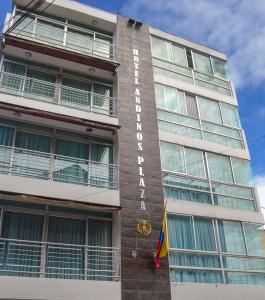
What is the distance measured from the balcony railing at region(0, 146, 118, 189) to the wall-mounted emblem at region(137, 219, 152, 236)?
1521 mm

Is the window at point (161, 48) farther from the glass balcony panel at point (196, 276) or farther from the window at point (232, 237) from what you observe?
the glass balcony panel at point (196, 276)

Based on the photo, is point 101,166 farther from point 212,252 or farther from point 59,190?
point 212,252

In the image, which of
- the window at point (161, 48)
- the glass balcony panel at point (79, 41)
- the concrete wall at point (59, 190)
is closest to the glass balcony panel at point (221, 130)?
the window at point (161, 48)

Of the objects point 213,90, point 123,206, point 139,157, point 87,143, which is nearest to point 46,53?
point 87,143

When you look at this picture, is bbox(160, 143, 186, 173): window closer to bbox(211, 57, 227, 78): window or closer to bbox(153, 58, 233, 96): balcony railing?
bbox(153, 58, 233, 96): balcony railing

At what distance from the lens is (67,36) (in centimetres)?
1603

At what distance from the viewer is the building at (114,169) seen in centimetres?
1135

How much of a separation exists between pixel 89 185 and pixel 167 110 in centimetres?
509

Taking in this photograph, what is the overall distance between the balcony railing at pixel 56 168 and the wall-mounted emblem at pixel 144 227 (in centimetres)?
152

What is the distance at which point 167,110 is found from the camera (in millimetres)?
15727

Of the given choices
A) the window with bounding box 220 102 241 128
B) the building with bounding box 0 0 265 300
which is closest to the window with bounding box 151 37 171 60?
the building with bounding box 0 0 265 300

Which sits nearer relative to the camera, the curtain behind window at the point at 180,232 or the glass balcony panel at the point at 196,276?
the glass balcony panel at the point at 196,276

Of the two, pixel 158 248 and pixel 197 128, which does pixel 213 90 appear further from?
pixel 158 248

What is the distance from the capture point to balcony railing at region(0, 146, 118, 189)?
12.2 metres
